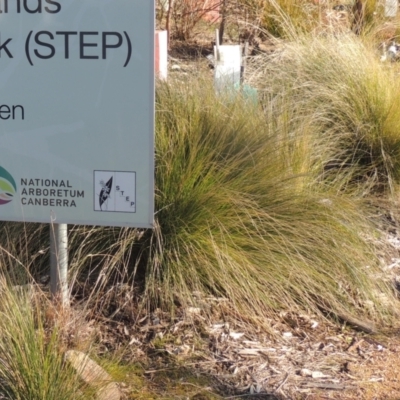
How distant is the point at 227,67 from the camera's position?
6.33 metres

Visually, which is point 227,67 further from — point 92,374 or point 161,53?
A: point 92,374

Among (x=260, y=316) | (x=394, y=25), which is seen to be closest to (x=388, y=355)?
(x=260, y=316)

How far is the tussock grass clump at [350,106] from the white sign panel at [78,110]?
7.50ft

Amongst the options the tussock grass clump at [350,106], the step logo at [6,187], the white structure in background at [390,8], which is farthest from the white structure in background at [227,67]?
the white structure in background at [390,8]

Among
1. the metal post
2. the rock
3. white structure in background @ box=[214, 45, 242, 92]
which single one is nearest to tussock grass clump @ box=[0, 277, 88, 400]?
the rock

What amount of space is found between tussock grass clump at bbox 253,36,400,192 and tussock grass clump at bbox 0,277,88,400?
305 centimetres

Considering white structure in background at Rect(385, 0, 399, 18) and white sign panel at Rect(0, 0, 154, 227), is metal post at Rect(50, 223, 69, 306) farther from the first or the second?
white structure in background at Rect(385, 0, 399, 18)

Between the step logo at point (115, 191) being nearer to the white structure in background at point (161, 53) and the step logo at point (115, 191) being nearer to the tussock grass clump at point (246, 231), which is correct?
the tussock grass clump at point (246, 231)

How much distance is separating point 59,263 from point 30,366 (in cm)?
93

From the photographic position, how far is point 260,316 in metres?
4.09

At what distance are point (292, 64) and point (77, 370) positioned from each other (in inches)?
169

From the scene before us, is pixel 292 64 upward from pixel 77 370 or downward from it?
upward

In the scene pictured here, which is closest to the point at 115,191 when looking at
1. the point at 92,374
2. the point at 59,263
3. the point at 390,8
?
the point at 59,263

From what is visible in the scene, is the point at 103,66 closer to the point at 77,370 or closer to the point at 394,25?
the point at 77,370
